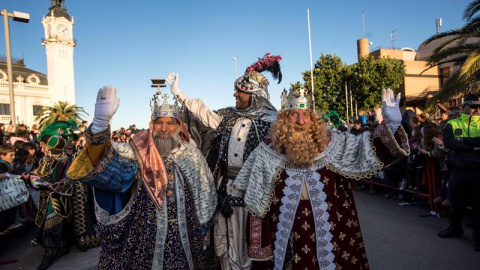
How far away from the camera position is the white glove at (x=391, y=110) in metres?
2.67

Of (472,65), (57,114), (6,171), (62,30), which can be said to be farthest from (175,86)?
(62,30)

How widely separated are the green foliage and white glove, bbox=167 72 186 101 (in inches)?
914

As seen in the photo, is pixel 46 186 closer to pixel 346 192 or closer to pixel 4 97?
pixel 346 192

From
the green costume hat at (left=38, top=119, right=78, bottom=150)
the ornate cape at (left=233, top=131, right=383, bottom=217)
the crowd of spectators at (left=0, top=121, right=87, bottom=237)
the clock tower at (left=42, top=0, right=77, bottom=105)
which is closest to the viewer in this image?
the ornate cape at (left=233, top=131, right=383, bottom=217)

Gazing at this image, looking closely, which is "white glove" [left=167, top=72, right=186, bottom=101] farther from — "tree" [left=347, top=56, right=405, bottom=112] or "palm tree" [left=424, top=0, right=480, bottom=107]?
"tree" [left=347, top=56, right=405, bottom=112]

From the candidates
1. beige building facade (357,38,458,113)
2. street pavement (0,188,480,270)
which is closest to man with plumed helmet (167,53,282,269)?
street pavement (0,188,480,270)

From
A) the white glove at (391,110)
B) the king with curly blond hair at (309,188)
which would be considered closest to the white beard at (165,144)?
the king with curly blond hair at (309,188)

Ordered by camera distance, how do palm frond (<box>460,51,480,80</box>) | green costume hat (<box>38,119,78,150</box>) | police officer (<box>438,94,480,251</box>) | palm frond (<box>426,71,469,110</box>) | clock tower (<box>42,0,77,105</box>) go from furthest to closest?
clock tower (<box>42,0,77,105</box>) → palm frond (<box>426,71,469,110</box>) → palm frond (<box>460,51,480,80</box>) → green costume hat (<box>38,119,78,150</box>) → police officer (<box>438,94,480,251</box>)

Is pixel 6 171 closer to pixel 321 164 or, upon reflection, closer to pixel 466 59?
pixel 321 164

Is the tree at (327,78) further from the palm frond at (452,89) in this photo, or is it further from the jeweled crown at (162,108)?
the jeweled crown at (162,108)

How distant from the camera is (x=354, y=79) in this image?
28344 mm

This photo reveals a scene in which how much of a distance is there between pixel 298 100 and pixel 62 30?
62708 mm

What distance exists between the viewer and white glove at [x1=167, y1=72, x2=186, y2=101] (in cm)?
440

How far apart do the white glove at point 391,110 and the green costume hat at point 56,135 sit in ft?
16.3
